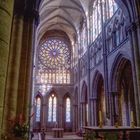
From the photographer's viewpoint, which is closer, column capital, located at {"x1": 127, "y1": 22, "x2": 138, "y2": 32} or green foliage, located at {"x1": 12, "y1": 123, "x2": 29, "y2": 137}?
green foliage, located at {"x1": 12, "y1": 123, "x2": 29, "y2": 137}

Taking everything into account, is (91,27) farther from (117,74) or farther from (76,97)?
(76,97)

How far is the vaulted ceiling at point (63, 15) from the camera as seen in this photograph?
2169 cm

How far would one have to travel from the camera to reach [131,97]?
18.8m

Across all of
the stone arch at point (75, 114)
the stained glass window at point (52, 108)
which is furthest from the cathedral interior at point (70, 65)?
the stone arch at point (75, 114)

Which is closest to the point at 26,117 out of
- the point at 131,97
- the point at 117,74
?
the point at 117,74

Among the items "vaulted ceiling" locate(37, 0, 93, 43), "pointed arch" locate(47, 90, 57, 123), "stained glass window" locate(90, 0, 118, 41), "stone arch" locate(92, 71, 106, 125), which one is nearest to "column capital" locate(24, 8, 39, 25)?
"stained glass window" locate(90, 0, 118, 41)

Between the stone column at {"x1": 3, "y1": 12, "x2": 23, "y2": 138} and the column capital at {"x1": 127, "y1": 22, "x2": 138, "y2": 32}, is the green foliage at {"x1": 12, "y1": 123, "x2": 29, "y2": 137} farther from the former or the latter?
the column capital at {"x1": 127, "y1": 22, "x2": 138, "y2": 32}

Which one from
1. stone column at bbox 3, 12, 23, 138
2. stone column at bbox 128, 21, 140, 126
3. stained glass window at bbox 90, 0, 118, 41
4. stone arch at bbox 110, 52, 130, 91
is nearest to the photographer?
stone column at bbox 3, 12, 23, 138

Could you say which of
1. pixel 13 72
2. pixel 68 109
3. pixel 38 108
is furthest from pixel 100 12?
pixel 38 108

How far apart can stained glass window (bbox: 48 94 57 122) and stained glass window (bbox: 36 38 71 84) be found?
7.28ft

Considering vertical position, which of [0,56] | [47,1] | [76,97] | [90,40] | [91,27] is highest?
[47,1]

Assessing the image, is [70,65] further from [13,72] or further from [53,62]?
[13,72]

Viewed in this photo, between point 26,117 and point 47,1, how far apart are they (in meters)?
16.0

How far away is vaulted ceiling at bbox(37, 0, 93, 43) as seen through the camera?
71.2 ft
